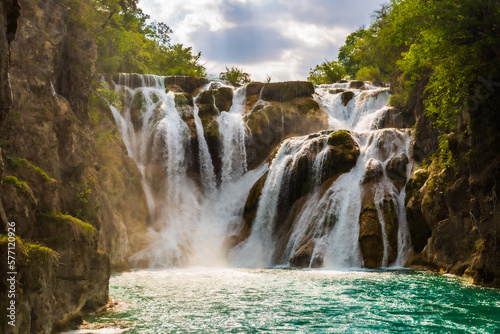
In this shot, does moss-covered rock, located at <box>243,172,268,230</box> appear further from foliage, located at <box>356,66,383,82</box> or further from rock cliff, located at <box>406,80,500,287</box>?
foliage, located at <box>356,66,383,82</box>

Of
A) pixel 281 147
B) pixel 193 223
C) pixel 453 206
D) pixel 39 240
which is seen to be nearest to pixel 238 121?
pixel 281 147

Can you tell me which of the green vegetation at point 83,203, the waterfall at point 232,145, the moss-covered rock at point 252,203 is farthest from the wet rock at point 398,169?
the green vegetation at point 83,203

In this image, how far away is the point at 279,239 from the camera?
91.1 ft

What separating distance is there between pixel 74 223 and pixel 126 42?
31690 mm

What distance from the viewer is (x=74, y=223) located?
36.1 ft

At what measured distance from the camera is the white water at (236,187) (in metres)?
25.3

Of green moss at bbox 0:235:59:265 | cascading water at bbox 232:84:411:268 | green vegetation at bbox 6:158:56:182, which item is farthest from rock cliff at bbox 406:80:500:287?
green vegetation at bbox 6:158:56:182

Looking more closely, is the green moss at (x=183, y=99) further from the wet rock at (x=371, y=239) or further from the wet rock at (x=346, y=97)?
the wet rock at (x=371, y=239)

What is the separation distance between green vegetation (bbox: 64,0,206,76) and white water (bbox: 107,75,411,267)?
3344 mm

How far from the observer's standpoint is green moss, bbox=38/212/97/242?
1042 cm

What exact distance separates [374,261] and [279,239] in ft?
22.3

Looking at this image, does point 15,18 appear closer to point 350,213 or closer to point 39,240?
point 39,240

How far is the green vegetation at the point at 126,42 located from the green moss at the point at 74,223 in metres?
10.2

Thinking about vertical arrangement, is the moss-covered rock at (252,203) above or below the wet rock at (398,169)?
below
